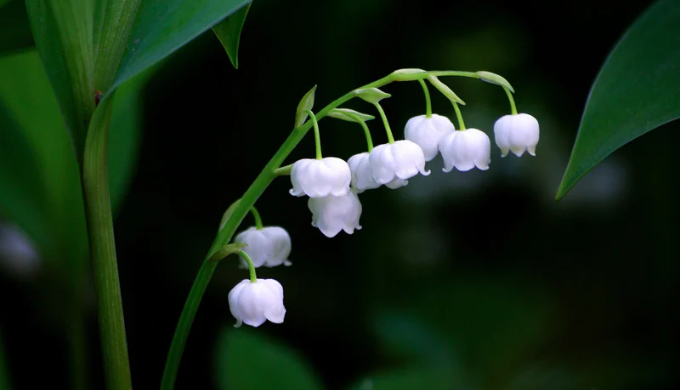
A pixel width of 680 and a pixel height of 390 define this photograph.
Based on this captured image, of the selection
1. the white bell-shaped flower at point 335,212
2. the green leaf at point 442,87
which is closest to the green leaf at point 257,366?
the white bell-shaped flower at point 335,212

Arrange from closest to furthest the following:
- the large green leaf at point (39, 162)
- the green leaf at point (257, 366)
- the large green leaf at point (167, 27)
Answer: the large green leaf at point (167, 27) → the green leaf at point (257, 366) → the large green leaf at point (39, 162)

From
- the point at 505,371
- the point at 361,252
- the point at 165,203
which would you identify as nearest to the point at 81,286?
the point at 165,203

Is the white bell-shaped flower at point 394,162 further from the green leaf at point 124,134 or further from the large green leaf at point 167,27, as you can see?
the green leaf at point 124,134

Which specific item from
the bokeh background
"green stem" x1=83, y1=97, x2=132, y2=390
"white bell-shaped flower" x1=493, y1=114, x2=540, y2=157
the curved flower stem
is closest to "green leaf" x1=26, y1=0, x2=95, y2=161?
"green stem" x1=83, y1=97, x2=132, y2=390

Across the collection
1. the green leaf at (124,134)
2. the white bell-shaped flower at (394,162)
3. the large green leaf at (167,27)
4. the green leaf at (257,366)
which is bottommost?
the green leaf at (257,366)

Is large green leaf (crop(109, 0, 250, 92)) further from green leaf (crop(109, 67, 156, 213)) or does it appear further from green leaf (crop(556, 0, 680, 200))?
green leaf (crop(109, 67, 156, 213))

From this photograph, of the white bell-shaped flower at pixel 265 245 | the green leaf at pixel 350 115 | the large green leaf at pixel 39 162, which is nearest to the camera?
the green leaf at pixel 350 115
